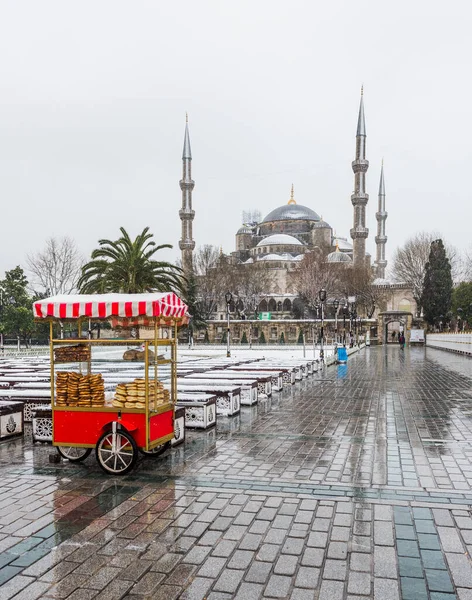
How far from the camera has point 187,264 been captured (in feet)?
230

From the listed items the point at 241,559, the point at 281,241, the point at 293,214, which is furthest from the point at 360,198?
the point at 241,559

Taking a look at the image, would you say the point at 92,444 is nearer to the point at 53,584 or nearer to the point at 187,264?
the point at 53,584

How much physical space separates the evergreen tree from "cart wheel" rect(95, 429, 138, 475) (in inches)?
2012

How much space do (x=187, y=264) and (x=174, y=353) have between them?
63387 millimetres

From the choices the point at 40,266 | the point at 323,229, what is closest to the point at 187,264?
the point at 40,266

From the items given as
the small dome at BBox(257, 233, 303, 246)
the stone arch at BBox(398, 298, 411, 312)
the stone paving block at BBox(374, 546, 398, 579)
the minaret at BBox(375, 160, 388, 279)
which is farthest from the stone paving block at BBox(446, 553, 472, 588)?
the small dome at BBox(257, 233, 303, 246)

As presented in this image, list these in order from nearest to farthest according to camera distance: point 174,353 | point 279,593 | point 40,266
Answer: point 279,593, point 174,353, point 40,266

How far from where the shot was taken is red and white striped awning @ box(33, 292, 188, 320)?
6.26 m

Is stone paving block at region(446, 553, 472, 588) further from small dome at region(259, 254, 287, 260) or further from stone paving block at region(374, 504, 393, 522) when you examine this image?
small dome at region(259, 254, 287, 260)

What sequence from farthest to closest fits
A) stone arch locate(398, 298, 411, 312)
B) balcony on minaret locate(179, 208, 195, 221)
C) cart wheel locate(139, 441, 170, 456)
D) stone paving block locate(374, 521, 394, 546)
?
balcony on minaret locate(179, 208, 195, 221)
stone arch locate(398, 298, 411, 312)
cart wheel locate(139, 441, 170, 456)
stone paving block locate(374, 521, 394, 546)

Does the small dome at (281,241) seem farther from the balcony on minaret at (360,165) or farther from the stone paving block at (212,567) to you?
the stone paving block at (212,567)

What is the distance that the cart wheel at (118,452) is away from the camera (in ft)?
19.7

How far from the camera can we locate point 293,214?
10050 centimetres

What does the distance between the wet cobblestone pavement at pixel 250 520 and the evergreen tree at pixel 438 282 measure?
47386mm
